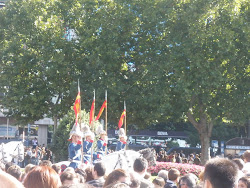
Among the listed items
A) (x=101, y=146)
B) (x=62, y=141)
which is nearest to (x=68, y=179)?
(x=101, y=146)

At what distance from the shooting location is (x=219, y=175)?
3.33 m

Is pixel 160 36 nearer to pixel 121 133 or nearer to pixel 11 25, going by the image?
pixel 11 25

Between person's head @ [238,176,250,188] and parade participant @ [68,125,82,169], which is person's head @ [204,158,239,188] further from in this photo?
parade participant @ [68,125,82,169]

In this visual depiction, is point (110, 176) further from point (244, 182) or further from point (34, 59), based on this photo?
point (34, 59)

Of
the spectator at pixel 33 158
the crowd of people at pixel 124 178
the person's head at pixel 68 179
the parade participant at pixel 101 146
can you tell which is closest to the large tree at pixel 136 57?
the spectator at pixel 33 158

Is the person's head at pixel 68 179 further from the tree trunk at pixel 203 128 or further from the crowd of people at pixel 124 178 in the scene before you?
the tree trunk at pixel 203 128

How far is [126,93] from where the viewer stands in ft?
94.5

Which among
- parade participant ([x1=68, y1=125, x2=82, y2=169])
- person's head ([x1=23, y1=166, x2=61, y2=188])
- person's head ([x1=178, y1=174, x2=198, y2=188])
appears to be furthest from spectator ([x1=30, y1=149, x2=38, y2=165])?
person's head ([x1=23, y1=166, x2=61, y2=188])

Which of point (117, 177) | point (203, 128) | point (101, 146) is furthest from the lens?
point (203, 128)

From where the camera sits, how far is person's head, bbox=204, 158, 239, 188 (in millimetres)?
3326

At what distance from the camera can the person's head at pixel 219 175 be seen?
333 centimetres

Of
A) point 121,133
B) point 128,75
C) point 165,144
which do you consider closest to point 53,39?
point 128,75

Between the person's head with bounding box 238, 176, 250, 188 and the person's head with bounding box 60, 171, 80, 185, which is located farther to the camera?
the person's head with bounding box 60, 171, 80, 185

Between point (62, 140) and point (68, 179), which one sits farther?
point (62, 140)
